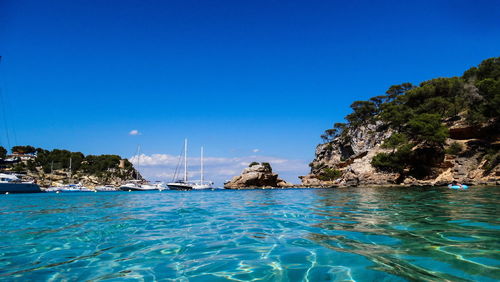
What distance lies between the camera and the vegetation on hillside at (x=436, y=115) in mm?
41312

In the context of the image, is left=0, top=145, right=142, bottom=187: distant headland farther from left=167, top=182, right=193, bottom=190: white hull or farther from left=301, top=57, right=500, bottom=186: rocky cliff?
left=301, top=57, right=500, bottom=186: rocky cliff

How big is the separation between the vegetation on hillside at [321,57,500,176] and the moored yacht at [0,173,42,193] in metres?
69.0

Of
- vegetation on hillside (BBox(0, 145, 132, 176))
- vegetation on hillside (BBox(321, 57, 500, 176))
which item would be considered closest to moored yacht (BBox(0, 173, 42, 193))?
vegetation on hillside (BBox(0, 145, 132, 176))

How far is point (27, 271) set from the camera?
3.92 meters

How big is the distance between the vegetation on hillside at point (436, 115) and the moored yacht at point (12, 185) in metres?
69.0

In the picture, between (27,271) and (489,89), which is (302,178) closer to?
(489,89)

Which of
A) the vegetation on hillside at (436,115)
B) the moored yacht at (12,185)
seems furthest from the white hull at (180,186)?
the vegetation on hillside at (436,115)

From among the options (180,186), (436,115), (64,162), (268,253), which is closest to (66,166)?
(64,162)

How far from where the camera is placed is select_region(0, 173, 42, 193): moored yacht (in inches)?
1916

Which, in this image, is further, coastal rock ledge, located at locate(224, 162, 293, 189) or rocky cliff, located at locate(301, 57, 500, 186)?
coastal rock ledge, located at locate(224, 162, 293, 189)

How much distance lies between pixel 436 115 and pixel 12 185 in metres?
78.7

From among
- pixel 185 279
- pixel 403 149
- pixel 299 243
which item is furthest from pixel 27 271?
pixel 403 149

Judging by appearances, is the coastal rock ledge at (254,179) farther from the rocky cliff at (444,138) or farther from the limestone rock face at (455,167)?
the rocky cliff at (444,138)

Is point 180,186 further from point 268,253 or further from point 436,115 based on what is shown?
point 268,253
